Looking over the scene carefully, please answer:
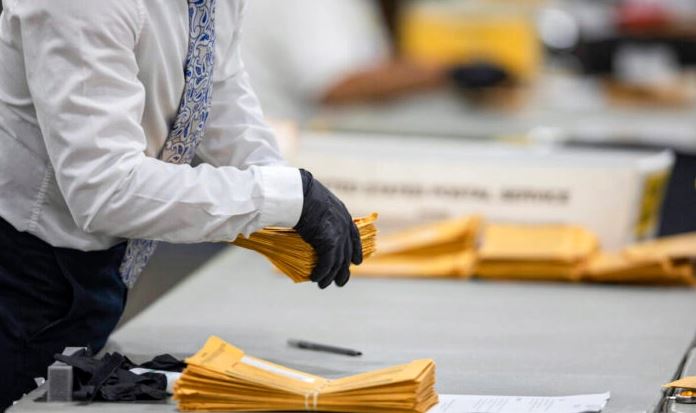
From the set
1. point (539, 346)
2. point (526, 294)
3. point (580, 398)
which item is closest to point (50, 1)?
point (580, 398)

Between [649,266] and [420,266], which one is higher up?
[649,266]

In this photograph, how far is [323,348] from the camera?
2.21 m

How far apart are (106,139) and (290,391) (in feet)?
1.39

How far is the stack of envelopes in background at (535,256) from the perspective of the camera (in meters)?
3.02

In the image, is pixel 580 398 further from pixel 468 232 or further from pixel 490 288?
pixel 468 232

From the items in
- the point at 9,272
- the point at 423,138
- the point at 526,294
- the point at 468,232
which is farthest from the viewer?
the point at 423,138

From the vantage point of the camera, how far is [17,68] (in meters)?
1.81

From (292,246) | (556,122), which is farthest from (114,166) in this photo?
(556,122)

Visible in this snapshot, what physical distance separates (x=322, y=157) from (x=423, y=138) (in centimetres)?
58

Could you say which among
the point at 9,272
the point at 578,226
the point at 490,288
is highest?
the point at 578,226

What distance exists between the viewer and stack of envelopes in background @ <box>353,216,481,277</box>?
3076 millimetres

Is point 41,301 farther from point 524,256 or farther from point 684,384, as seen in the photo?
point 524,256

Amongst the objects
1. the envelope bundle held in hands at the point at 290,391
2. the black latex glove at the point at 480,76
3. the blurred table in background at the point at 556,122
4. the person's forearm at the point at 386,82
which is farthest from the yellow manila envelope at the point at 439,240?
the black latex glove at the point at 480,76

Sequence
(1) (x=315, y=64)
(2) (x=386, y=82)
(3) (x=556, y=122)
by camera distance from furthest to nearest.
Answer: (2) (x=386, y=82)
(1) (x=315, y=64)
(3) (x=556, y=122)
